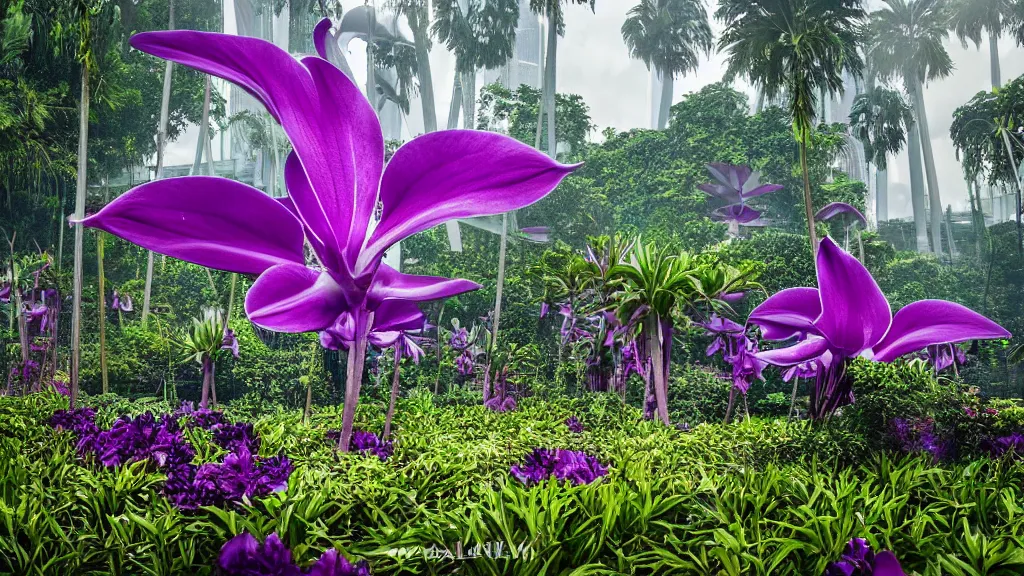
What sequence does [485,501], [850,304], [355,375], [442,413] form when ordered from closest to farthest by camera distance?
[485,501]
[355,375]
[850,304]
[442,413]

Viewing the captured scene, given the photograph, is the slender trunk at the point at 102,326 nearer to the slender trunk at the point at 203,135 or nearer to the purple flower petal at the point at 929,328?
the slender trunk at the point at 203,135

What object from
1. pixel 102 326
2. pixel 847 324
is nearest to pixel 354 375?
pixel 847 324

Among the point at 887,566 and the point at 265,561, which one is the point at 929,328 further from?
the point at 265,561

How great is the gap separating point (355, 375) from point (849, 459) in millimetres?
1683

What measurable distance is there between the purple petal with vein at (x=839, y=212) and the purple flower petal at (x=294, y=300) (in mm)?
3320

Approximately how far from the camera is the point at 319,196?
237cm

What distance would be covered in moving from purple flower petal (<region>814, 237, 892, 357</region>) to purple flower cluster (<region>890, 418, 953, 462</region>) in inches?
18.9

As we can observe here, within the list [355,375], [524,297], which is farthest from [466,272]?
[355,375]

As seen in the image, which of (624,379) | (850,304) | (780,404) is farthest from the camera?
(780,404)

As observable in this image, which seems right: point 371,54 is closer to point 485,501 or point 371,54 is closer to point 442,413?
point 442,413

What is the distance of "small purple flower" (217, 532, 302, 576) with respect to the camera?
Answer: 1.42m

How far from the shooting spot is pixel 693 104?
4836 mm

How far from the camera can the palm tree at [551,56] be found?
456 cm

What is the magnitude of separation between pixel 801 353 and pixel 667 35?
109 inches
